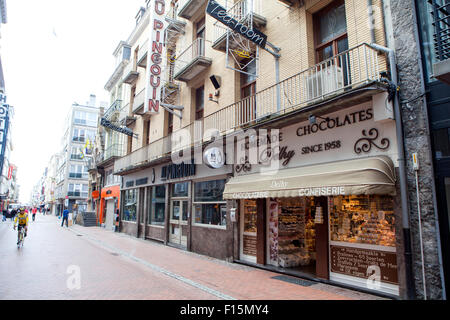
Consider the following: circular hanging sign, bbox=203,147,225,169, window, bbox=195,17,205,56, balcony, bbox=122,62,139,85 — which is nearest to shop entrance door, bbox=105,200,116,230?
balcony, bbox=122,62,139,85

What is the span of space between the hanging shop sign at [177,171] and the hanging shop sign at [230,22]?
238 inches

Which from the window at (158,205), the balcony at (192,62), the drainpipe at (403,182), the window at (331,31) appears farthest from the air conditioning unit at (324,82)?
the window at (158,205)

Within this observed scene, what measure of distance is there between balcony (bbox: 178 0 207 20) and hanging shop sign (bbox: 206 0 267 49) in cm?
611

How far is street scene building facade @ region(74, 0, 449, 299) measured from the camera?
612 cm

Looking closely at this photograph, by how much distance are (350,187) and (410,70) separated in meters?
2.83

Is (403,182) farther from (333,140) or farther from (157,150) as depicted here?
(157,150)

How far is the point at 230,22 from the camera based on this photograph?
8.89m

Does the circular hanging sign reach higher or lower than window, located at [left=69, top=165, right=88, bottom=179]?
lower

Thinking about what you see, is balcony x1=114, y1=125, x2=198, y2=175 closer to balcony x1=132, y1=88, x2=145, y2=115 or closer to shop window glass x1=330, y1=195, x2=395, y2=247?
balcony x1=132, y1=88, x2=145, y2=115

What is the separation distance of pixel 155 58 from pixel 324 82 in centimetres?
1066

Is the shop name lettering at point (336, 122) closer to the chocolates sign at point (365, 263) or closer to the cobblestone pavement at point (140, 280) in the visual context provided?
the chocolates sign at point (365, 263)

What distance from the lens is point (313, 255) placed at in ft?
33.4
